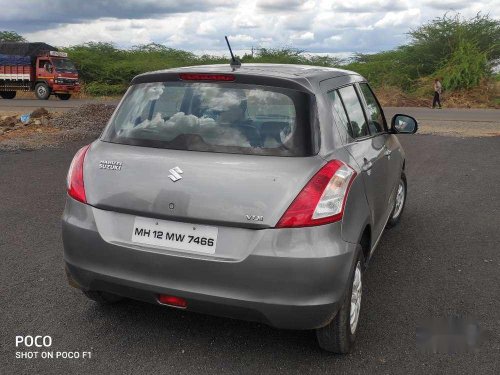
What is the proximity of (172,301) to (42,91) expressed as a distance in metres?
30.4

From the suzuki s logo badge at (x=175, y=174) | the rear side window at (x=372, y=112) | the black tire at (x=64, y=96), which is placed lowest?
the black tire at (x=64, y=96)

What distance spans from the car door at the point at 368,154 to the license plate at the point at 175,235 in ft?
3.69

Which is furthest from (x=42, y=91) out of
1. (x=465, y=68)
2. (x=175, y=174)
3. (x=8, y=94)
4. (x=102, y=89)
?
(x=175, y=174)

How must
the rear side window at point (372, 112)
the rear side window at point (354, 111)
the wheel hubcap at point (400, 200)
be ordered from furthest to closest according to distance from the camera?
the wheel hubcap at point (400, 200) < the rear side window at point (372, 112) < the rear side window at point (354, 111)

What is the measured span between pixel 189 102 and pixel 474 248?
3.38m

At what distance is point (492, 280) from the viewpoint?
4.22 meters

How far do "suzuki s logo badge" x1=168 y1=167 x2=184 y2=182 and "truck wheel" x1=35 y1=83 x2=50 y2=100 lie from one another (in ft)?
98.2

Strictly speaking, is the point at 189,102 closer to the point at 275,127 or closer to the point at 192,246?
the point at 275,127

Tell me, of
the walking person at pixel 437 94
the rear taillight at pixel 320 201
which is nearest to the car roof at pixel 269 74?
the rear taillight at pixel 320 201

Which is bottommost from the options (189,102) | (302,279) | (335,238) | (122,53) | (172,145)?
(122,53)

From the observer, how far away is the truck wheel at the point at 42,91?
29906 mm

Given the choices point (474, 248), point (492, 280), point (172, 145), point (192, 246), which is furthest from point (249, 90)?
point (474, 248)

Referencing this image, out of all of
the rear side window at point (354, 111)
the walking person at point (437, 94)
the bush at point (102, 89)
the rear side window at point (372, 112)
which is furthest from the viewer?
the bush at point (102, 89)

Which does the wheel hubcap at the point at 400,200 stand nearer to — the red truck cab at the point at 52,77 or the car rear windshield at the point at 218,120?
the car rear windshield at the point at 218,120
